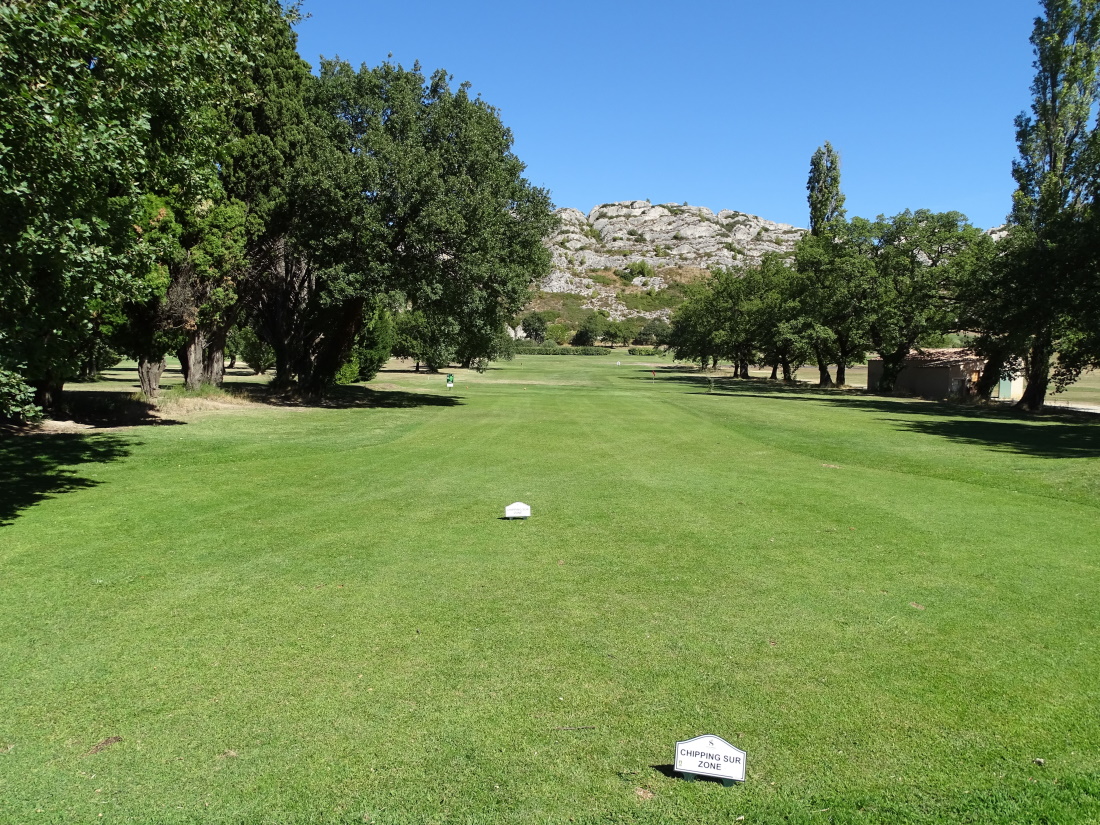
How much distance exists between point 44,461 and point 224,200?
14.2 meters

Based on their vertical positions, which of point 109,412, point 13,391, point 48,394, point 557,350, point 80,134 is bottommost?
point 109,412

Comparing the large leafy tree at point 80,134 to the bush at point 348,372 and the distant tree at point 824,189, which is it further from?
the distant tree at point 824,189

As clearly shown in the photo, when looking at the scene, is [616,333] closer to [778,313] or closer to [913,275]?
[778,313]

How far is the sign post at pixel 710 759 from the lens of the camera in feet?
12.5

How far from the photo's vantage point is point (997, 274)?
33188 millimetres

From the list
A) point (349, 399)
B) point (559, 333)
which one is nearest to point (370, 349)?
point (349, 399)

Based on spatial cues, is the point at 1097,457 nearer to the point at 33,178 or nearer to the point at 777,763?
the point at 777,763

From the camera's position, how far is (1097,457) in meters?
17.1

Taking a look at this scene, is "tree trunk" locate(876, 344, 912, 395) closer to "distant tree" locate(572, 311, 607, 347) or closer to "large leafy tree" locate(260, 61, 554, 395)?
"large leafy tree" locate(260, 61, 554, 395)

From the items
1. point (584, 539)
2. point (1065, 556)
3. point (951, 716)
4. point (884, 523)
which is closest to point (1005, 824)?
point (951, 716)

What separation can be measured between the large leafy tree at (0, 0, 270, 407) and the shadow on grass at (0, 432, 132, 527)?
1.92m

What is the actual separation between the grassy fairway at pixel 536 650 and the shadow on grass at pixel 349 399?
1643 centimetres

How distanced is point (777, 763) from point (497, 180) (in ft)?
91.0

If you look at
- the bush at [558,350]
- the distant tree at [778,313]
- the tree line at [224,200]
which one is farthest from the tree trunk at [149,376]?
the bush at [558,350]
